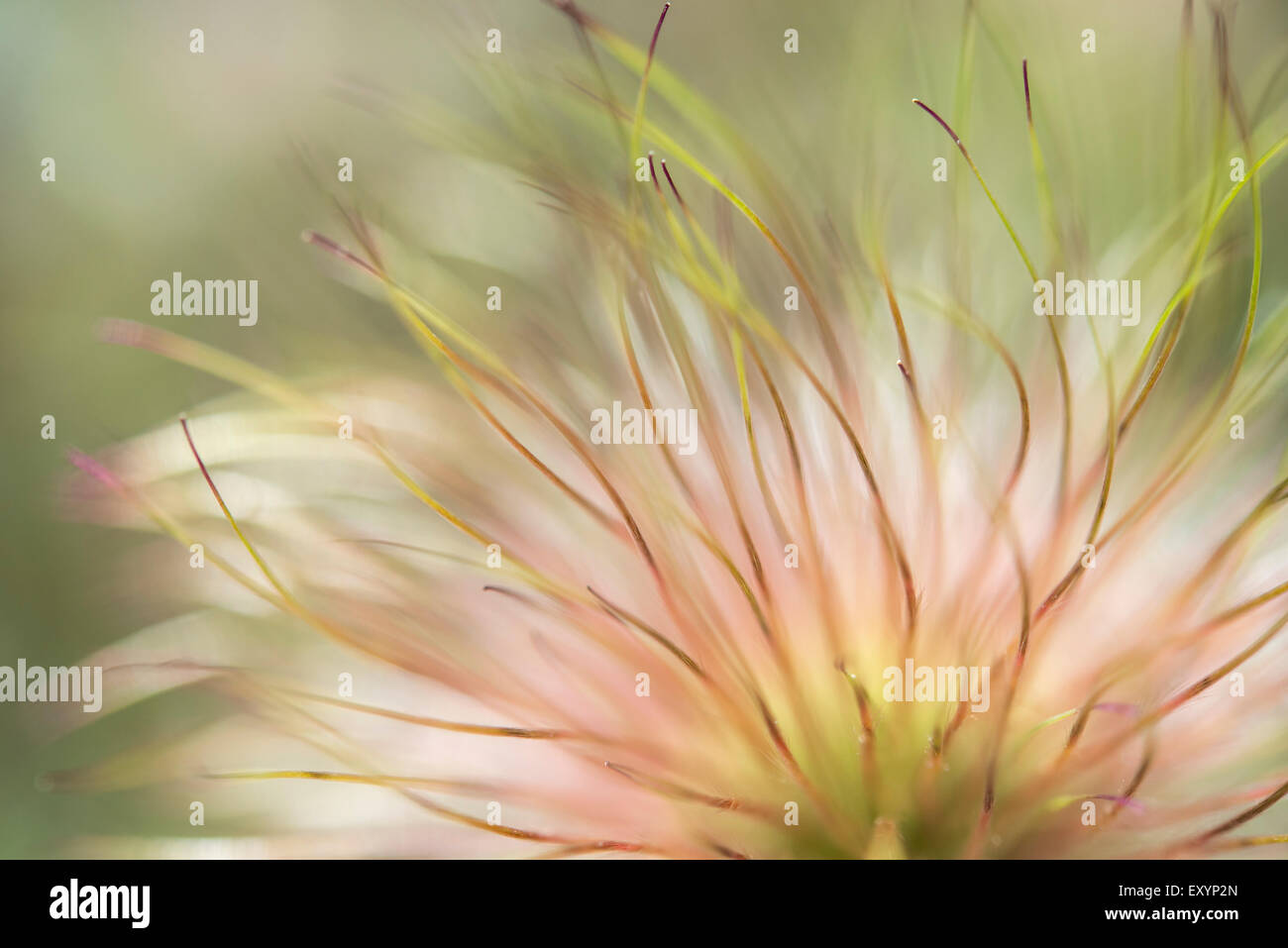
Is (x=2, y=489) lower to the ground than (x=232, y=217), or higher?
lower

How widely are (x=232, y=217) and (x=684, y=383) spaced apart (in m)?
0.36

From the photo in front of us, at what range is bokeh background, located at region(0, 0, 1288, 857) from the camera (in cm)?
64

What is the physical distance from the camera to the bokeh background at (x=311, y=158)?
635 millimetres

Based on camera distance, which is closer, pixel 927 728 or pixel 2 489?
pixel 927 728

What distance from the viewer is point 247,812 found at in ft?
2.12

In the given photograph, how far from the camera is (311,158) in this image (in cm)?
68

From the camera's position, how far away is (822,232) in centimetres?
→ 62

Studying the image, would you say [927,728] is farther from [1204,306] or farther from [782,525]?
[1204,306]

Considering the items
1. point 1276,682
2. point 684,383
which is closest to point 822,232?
point 684,383

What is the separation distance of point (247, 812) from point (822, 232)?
0.56 meters
